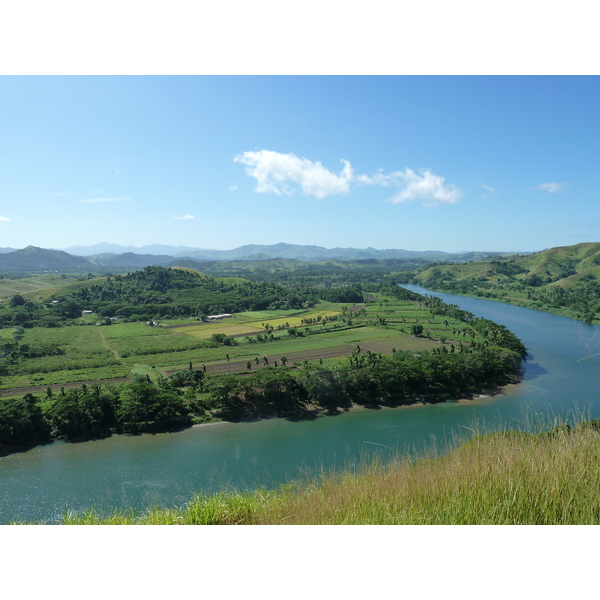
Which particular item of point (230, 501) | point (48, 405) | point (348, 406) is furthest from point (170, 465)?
point (230, 501)

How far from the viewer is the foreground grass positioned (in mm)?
1299

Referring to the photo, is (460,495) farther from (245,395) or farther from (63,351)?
(63,351)

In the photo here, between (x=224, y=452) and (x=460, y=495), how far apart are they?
908cm

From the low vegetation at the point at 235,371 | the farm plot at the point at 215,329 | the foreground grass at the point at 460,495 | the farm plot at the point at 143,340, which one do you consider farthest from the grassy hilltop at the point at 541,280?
the foreground grass at the point at 460,495

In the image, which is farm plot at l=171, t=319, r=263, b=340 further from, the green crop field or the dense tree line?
the dense tree line

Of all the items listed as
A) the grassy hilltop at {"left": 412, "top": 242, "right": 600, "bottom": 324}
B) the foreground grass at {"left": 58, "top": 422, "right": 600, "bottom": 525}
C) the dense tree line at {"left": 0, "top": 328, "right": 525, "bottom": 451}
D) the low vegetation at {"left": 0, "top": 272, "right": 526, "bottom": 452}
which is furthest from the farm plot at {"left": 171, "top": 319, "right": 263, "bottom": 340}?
the grassy hilltop at {"left": 412, "top": 242, "right": 600, "bottom": 324}

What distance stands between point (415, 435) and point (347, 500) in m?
9.67

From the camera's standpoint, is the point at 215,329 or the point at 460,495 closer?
the point at 460,495

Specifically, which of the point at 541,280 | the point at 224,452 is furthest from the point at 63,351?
the point at 541,280

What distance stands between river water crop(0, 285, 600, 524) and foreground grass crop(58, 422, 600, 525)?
4.36 meters

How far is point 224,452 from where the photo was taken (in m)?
9.54

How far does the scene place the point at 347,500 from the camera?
60.1 inches

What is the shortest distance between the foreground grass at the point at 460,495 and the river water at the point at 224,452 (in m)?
4.36

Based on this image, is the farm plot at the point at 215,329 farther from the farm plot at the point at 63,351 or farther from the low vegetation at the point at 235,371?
the farm plot at the point at 63,351
